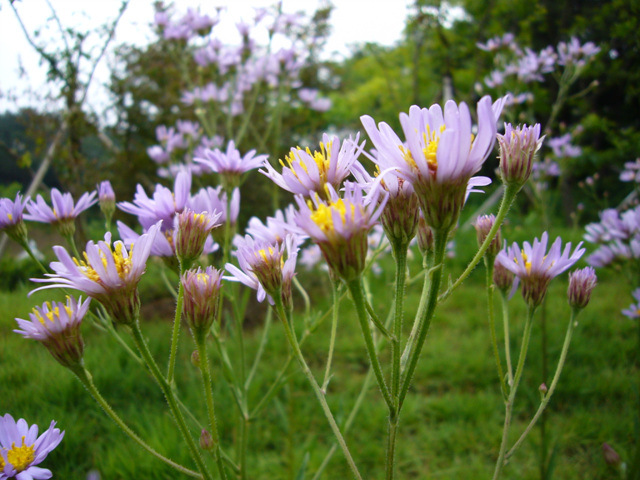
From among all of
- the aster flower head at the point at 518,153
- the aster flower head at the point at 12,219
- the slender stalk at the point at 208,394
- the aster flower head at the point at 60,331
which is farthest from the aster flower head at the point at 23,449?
the aster flower head at the point at 518,153

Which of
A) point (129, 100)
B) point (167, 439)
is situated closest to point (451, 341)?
point (167, 439)

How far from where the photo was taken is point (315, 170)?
0.98 meters

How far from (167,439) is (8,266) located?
3.78 feet

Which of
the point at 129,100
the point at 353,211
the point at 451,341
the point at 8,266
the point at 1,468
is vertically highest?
the point at 129,100

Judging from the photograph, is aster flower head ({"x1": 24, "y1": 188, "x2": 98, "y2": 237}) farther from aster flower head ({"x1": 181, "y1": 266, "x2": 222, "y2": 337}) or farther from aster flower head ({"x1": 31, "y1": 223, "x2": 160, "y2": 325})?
aster flower head ({"x1": 181, "y1": 266, "x2": 222, "y2": 337})

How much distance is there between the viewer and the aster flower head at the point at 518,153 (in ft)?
3.04

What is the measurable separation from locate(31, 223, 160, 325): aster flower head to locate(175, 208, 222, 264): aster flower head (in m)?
0.12

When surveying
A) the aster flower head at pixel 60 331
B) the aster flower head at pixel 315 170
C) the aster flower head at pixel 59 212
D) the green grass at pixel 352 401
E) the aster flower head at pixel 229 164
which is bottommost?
the green grass at pixel 352 401

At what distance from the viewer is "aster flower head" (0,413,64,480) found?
1022mm

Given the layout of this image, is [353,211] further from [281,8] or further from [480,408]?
[281,8]

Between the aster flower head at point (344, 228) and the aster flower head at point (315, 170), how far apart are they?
190mm

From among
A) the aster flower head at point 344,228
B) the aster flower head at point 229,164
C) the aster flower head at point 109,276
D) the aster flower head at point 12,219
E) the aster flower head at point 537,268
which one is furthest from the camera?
the aster flower head at point 229,164

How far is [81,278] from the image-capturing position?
Result: 2.88ft

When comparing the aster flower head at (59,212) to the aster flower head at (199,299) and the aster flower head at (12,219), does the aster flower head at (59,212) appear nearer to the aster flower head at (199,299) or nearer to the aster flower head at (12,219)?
the aster flower head at (12,219)
